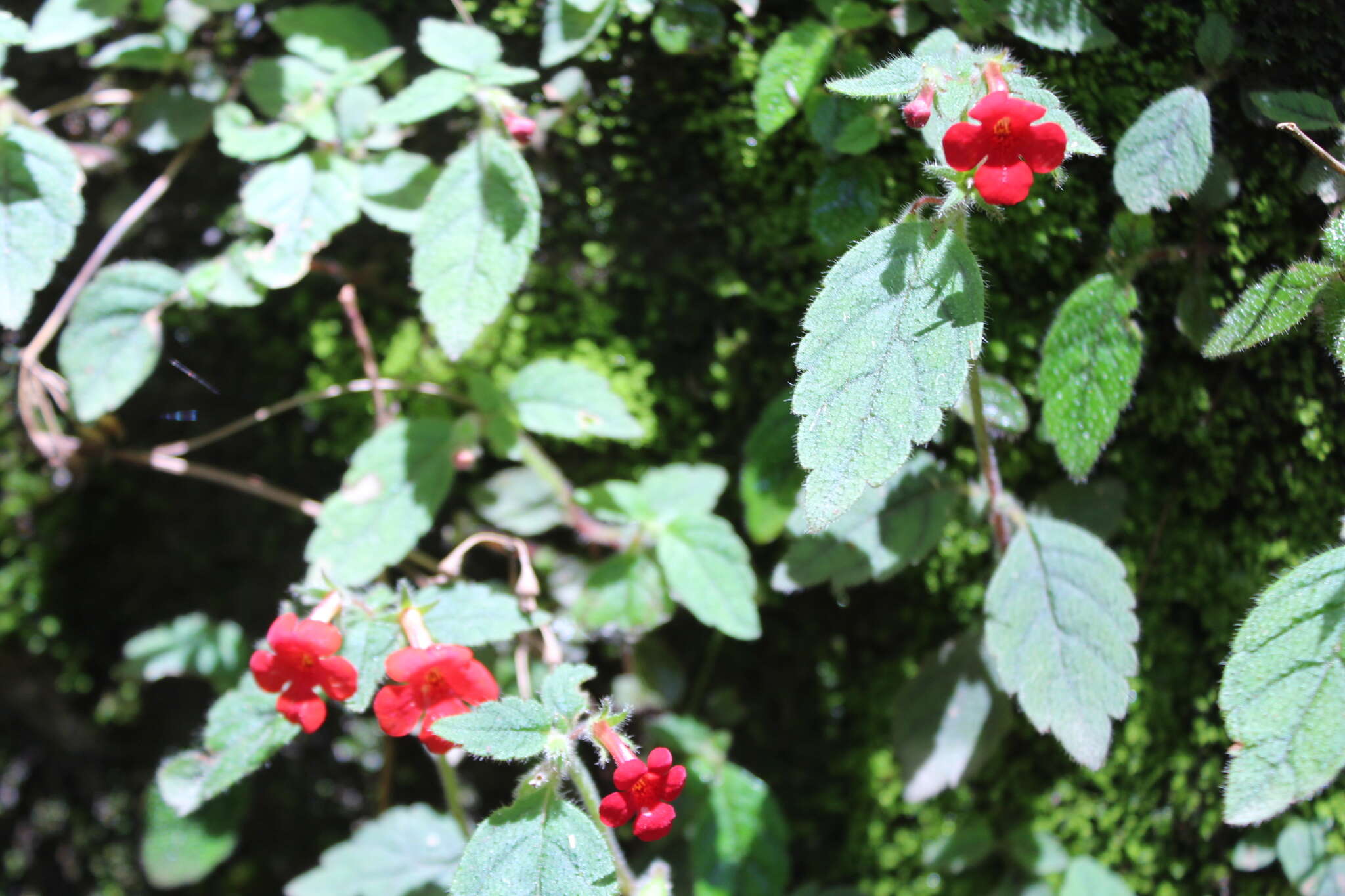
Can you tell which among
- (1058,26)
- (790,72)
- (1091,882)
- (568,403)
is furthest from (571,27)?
(1091,882)

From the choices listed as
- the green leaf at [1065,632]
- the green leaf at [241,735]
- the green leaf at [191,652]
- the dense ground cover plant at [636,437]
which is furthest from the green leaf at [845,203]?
the green leaf at [191,652]

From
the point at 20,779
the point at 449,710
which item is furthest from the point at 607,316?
the point at 20,779

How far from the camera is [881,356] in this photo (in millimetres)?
895

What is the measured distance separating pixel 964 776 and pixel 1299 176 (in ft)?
2.97

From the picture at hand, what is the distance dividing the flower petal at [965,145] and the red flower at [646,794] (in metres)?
0.64

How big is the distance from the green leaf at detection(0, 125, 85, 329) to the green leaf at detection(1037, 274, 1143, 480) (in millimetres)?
1298

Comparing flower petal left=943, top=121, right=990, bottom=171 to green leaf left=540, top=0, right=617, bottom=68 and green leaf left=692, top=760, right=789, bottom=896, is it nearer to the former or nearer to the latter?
green leaf left=540, top=0, right=617, bottom=68

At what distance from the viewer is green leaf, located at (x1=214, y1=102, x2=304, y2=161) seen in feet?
4.33

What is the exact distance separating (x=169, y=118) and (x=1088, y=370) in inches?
58.3

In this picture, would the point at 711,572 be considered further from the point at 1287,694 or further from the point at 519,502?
the point at 1287,694

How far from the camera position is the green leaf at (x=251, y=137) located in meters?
1.32

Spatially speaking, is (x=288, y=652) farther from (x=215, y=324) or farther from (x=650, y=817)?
(x=215, y=324)

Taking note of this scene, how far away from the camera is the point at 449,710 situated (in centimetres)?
96

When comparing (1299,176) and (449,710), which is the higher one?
(1299,176)
